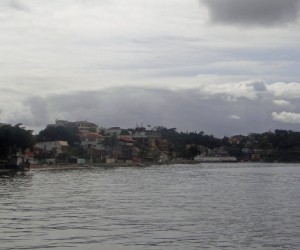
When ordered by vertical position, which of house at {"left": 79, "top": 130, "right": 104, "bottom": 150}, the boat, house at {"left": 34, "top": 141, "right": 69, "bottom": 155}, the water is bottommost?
the water

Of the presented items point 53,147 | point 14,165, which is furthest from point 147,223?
point 53,147

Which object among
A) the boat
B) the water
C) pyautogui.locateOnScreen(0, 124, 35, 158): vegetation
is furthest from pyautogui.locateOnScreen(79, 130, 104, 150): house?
the water

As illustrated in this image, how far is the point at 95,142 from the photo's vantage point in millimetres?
165125

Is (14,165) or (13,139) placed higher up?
(13,139)

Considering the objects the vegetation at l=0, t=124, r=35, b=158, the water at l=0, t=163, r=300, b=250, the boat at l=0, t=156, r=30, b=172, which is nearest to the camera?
the water at l=0, t=163, r=300, b=250

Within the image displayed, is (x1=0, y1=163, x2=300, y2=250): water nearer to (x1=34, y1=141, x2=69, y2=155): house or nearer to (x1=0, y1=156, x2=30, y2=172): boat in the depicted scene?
(x1=0, y1=156, x2=30, y2=172): boat

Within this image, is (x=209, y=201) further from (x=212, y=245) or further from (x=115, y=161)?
(x=115, y=161)

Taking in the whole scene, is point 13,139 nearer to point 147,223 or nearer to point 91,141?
point 147,223

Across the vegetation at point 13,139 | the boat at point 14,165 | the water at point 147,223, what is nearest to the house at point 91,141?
the vegetation at point 13,139

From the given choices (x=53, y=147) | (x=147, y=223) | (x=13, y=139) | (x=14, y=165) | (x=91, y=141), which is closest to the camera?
(x=147, y=223)

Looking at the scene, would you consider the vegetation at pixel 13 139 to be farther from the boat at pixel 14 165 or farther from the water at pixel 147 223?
the water at pixel 147 223

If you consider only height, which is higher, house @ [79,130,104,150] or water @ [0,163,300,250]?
house @ [79,130,104,150]

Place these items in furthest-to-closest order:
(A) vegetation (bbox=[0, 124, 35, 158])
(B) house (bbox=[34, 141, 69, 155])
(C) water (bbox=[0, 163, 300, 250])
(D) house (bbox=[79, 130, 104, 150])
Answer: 1. (D) house (bbox=[79, 130, 104, 150])
2. (B) house (bbox=[34, 141, 69, 155])
3. (A) vegetation (bbox=[0, 124, 35, 158])
4. (C) water (bbox=[0, 163, 300, 250])

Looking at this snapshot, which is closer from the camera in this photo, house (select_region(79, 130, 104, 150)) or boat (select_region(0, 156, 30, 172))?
boat (select_region(0, 156, 30, 172))
